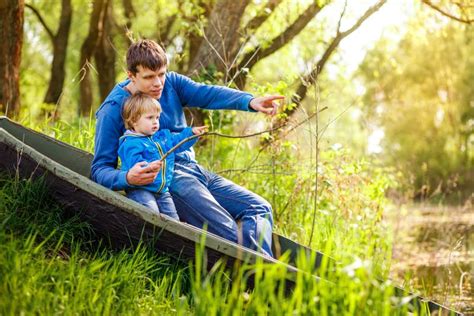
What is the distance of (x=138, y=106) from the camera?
4.23 m

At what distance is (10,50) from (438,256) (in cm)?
484

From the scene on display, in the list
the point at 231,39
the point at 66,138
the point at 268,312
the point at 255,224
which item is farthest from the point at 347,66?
the point at 268,312

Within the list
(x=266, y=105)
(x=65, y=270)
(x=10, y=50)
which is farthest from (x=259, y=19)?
(x=65, y=270)

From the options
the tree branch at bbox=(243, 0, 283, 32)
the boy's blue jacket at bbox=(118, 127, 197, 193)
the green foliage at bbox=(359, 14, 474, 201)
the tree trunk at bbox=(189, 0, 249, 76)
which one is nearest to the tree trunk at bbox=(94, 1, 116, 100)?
the tree branch at bbox=(243, 0, 283, 32)

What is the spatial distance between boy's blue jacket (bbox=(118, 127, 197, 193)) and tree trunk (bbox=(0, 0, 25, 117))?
3.74 meters

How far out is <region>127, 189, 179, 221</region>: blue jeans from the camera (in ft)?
13.7

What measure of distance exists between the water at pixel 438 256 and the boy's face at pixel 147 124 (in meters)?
1.68

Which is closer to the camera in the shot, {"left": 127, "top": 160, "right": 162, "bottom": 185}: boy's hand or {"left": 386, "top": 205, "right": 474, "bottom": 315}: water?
{"left": 127, "top": 160, "right": 162, "bottom": 185}: boy's hand

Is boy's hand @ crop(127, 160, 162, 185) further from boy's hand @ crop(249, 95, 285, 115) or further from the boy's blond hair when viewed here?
boy's hand @ crop(249, 95, 285, 115)

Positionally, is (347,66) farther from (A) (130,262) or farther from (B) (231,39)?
(A) (130,262)

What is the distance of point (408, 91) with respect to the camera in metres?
24.9

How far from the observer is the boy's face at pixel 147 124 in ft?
13.9

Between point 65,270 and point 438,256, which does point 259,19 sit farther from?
point 65,270

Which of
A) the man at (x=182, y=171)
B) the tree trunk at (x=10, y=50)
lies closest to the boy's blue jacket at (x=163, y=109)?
the man at (x=182, y=171)
